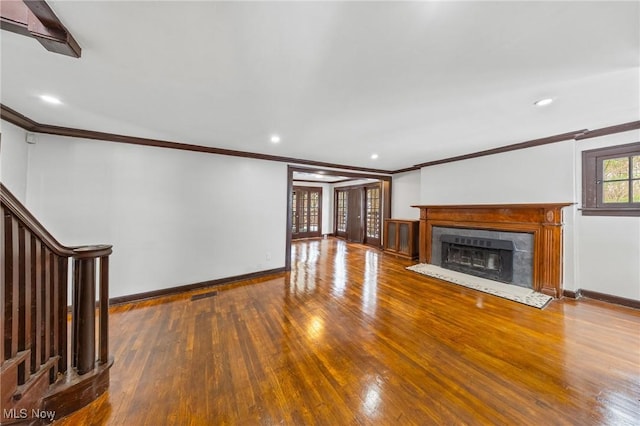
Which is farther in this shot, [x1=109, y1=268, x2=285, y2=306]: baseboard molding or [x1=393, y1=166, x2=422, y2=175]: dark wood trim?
[x1=393, y1=166, x2=422, y2=175]: dark wood trim

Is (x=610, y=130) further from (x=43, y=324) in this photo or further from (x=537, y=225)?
(x=43, y=324)

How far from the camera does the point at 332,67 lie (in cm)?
160

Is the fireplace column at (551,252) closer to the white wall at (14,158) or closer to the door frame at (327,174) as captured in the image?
the door frame at (327,174)

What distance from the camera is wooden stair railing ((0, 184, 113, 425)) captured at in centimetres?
117

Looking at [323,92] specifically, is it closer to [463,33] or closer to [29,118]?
[463,33]

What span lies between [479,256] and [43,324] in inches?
215

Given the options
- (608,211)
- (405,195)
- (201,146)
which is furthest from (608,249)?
(201,146)

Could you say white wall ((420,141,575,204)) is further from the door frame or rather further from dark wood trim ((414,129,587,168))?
the door frame

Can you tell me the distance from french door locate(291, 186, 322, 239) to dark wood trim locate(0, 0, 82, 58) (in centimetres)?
752

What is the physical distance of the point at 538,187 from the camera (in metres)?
3.59

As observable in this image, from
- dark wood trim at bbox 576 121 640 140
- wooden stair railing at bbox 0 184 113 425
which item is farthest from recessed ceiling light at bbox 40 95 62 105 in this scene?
dark wood trim at bbox 576 121 640 140

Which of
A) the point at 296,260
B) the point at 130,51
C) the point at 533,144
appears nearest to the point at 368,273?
the point at 296,260

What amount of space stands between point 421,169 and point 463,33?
4.55 metres

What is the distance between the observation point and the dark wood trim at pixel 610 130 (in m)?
2.80
